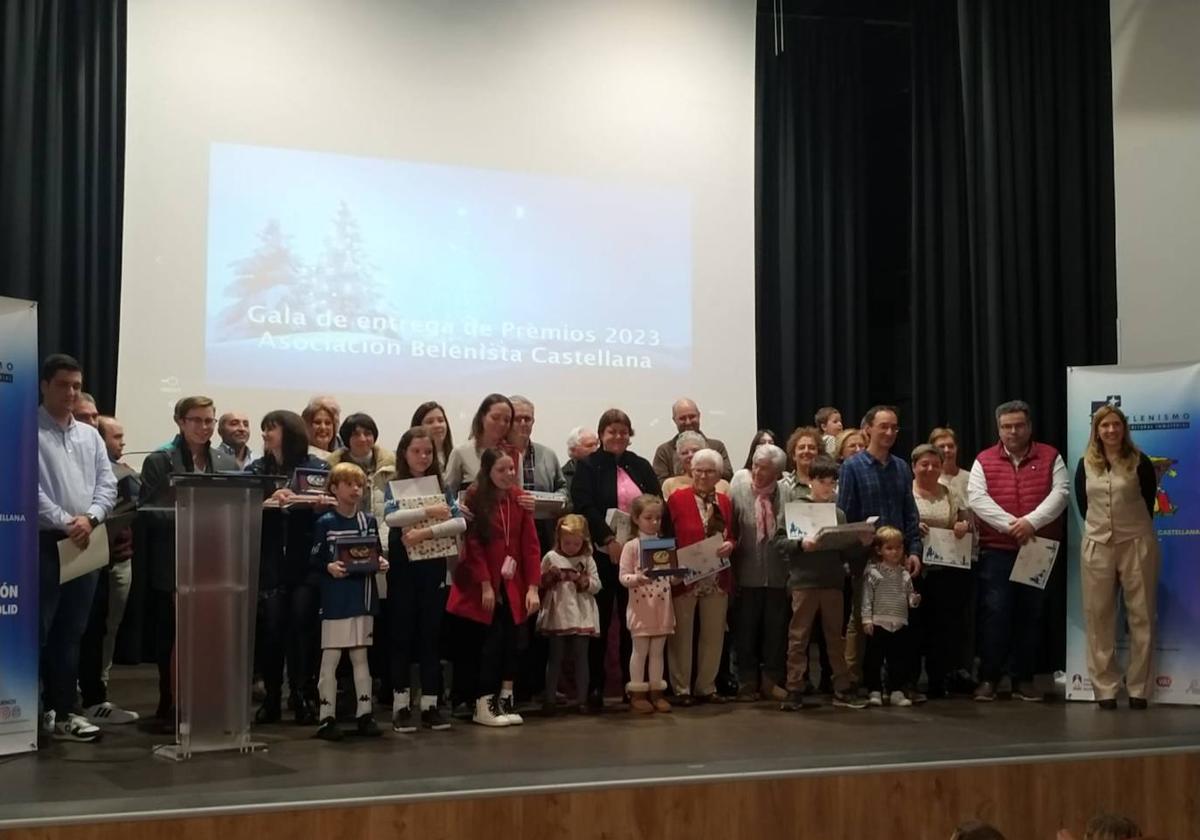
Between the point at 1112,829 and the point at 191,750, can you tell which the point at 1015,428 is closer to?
the point at 1112,829

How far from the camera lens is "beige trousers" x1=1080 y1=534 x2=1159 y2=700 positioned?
18.2 feet

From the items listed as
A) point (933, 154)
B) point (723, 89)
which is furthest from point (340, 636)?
point (933, 154)

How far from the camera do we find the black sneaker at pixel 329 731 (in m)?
4.50

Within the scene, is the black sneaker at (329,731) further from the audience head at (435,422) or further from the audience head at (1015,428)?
the audience head at (1015,428)

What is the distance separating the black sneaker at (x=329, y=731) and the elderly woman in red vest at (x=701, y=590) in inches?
65.0

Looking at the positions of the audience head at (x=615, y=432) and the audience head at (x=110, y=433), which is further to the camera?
the audience head at (x=615, y=432)

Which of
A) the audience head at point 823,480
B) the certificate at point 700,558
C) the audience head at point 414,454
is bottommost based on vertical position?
the certificate at point 700,558

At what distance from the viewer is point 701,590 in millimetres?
5508

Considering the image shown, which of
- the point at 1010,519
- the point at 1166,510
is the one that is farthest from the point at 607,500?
the point at 1166,510

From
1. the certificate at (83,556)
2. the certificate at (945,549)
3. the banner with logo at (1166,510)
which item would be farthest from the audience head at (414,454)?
the banner with logo at (1166,510)

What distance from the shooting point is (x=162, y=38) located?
22.0 ft

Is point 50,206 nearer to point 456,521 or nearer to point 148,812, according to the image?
point 456,521

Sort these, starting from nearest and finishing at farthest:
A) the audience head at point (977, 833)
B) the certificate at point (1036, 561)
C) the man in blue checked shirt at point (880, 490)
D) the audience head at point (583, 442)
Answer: the audience head at point (977, 833) → the man in blue checked shirt at point (880, 490) → the certificate at point (1036, 561) → the audience head at point (583, 442)

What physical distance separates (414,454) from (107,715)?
68.0 inches
